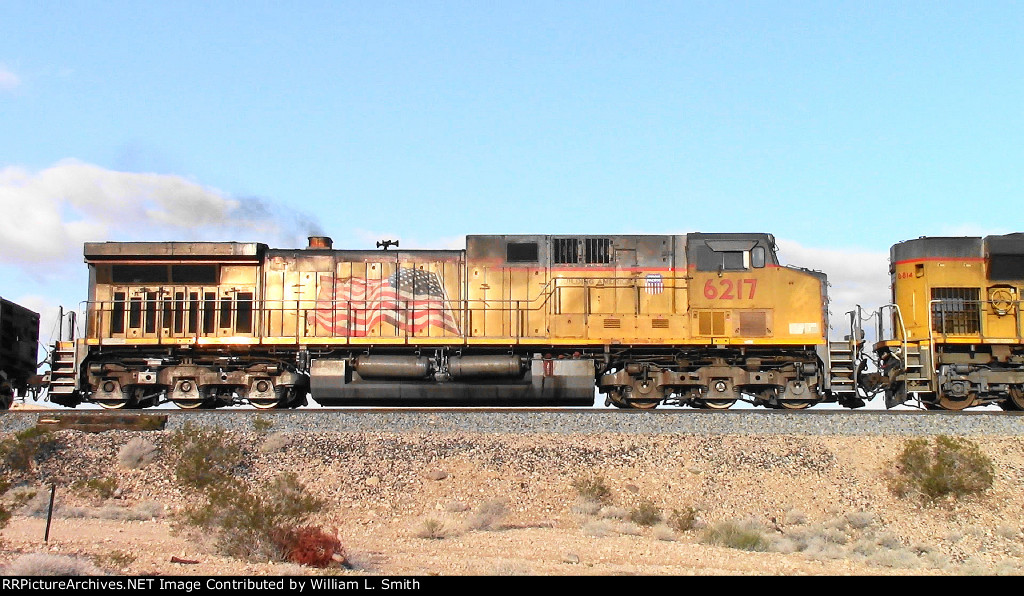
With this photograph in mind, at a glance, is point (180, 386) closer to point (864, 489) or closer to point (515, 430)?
point (515, 430)

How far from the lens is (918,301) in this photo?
17391 millimetres

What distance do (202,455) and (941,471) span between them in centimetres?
1139

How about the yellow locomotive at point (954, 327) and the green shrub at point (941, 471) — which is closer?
the green shrub at point (941, 471)

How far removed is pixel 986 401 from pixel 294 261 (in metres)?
13.3

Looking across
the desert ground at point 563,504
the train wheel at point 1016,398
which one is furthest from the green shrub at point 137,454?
the train wheel at point 1016,398

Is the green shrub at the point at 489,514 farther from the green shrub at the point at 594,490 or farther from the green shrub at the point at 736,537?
the green shrub at the point at 736,537

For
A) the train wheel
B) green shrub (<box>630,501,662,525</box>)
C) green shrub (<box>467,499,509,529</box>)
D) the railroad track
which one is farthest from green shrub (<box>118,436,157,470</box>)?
the train wheel

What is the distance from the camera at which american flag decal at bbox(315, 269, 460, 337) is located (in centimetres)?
1717

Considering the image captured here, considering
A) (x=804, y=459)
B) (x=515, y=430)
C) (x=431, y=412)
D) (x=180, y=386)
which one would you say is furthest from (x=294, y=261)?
(x=804, y=459)

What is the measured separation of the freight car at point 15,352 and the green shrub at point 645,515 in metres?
12.7

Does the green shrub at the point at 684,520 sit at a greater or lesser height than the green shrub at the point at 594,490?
lesser

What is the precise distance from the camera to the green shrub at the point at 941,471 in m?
13.8

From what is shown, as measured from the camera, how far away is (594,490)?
13.4m

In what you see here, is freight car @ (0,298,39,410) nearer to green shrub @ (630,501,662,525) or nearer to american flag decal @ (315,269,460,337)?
american flag decal @ (315,269,460,337)
